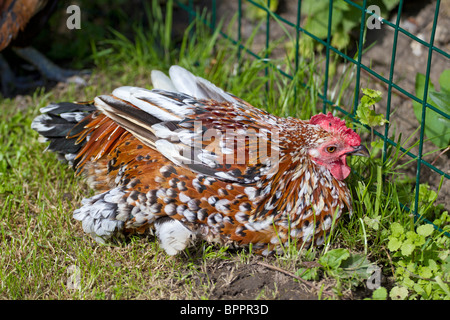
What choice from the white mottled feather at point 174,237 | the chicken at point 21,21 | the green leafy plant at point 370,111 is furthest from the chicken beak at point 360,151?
the chicken at point 21,21

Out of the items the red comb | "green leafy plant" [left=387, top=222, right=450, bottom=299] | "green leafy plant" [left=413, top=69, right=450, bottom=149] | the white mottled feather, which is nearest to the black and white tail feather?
the white mottled feather

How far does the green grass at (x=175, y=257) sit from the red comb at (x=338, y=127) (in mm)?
279

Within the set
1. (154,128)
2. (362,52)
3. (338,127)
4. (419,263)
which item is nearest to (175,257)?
(154,128)

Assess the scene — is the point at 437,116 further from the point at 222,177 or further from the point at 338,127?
the point at 222,177

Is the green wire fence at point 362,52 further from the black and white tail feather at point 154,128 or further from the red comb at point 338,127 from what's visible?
the black and white tail feather at point 154,128

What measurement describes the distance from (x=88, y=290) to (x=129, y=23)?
302cm

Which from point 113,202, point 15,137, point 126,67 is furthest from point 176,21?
point 113,202

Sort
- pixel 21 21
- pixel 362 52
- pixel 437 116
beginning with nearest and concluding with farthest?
pixel 437 116
pixel 362 52
pixel 21 21

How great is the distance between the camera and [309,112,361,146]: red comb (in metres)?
3.01

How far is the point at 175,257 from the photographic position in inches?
125

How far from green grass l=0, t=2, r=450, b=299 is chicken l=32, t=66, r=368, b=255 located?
13 cm

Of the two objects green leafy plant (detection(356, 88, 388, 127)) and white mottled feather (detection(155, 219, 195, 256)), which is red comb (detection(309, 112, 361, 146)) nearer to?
green leafy plant (detection(356, 88, 388, 127))

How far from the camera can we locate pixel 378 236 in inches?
125

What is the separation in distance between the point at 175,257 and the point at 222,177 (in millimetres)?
543
